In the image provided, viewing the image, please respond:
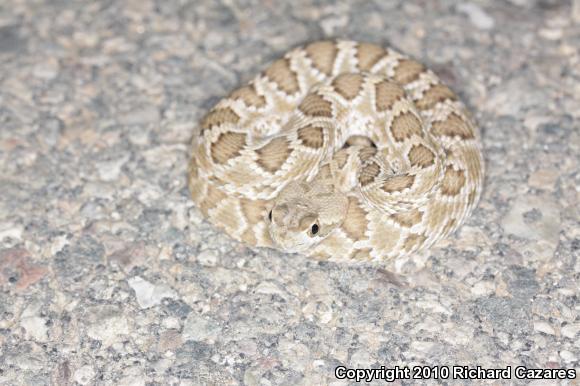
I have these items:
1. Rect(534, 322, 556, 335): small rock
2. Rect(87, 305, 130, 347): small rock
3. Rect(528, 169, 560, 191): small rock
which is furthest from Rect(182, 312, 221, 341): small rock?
Rect(528, 169, 560, 191): small rock

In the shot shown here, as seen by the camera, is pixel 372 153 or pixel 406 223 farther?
pixel 372 153

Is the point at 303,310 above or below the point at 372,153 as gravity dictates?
below

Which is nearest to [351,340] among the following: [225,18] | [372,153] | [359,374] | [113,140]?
[359,374]

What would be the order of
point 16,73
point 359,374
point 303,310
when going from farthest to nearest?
point 16,73
point 303,310
point 359,374

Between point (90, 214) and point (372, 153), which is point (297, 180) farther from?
point (90, 214)

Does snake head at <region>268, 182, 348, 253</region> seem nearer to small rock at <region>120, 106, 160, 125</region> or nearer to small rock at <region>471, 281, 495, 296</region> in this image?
small rock at <region>471, 281, 495, 296</region>

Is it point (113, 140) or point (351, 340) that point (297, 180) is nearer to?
point (351, 340)

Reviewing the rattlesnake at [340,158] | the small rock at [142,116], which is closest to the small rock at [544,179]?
the rattlesnake at [340,158]

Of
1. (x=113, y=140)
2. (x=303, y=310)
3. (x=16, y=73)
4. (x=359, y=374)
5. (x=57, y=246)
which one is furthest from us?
(x=16, y=73)
